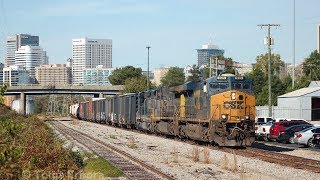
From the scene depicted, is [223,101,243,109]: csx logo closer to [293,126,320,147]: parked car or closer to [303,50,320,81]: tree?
[293,126,320,147]: parked car

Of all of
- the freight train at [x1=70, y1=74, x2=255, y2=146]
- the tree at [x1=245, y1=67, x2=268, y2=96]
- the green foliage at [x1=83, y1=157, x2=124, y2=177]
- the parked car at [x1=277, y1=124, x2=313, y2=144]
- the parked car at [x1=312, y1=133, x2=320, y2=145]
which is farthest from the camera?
the tree at [x1=245, y1=67, x2=268, y2=96]

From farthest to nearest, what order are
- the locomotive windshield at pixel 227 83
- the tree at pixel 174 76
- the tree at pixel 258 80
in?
the tree at pixel 174 76 < the tree at pixel 258 80 < the locomotive windshield at pixel 227 83

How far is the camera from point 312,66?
4739 inches

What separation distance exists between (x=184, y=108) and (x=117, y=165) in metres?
13.6

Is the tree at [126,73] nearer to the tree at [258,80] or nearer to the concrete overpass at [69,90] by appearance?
the concrete overpass at [69,90]

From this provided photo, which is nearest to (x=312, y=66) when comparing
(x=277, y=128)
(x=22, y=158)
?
(x=277, y=128)

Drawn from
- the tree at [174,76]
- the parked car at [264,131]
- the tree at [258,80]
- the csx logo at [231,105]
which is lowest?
the parked car at [264,131]

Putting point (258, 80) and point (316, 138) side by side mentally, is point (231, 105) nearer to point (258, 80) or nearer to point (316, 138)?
point (316, 138)

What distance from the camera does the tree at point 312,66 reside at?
11831cm

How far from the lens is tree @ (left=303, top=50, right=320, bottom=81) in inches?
4658

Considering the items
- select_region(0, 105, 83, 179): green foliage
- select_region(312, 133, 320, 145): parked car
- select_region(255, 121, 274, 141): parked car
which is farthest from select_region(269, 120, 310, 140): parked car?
select_region(0, 105, 83, 179): green foliage

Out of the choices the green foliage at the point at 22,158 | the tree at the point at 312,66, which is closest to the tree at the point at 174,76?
the tree at the point at 312,66

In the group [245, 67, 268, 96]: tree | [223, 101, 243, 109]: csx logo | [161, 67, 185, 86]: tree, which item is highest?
[161, 67, 185, 86]: tree

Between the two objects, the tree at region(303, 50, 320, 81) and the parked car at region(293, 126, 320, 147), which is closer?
the parked car at region(293, 126, 320, 147)
